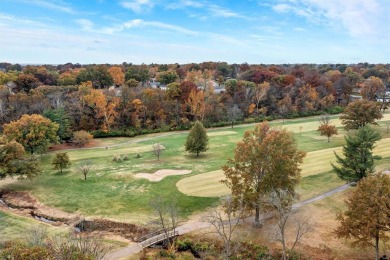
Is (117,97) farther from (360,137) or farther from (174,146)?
(360,137)

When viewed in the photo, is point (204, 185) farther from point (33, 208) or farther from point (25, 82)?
point (25, 82)

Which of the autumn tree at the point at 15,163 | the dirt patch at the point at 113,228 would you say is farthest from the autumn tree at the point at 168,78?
the dirt patch at the point at 113,228

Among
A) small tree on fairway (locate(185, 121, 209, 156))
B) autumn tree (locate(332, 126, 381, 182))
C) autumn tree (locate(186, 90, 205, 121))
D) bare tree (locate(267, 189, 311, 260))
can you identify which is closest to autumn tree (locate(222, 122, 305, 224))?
bare tree (locate(267, 189, 311, 260))

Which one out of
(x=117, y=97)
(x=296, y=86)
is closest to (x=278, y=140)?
(x=117, y=97)

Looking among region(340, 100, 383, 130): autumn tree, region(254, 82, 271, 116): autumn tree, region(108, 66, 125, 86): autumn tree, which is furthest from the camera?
region(108, 66, 125, 86): autumn tree

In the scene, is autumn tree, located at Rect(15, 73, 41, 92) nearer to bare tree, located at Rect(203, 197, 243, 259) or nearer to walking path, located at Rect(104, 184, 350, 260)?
walking path, located at Rect(104, 184, 350, 260)
